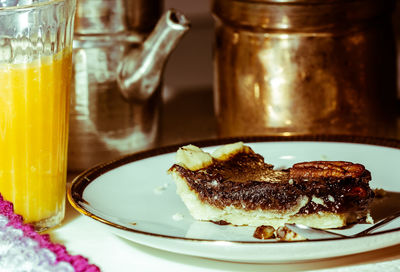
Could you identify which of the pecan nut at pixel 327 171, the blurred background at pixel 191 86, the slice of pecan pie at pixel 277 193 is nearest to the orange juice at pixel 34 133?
the slice of pecan pie at pixel 277 193

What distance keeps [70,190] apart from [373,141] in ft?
1.37

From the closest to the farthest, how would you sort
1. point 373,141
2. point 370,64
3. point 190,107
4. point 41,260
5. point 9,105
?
point 41,260, point 9,105, point 373,141, point 370,64, point 190,107

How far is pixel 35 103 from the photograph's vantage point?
2.82 feet

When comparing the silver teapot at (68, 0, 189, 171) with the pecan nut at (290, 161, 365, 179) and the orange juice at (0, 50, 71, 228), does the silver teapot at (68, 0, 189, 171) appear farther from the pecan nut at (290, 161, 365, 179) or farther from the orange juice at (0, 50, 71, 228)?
the pecan nut at (290, 161, 365, 179)

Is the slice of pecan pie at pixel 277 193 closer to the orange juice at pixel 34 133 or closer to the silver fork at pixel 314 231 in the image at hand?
the silver fork at pixel 314 231

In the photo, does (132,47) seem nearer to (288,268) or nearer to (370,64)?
(370,64)

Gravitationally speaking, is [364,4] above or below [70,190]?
above

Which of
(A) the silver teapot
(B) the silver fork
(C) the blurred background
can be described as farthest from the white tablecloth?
(C) the blurred background

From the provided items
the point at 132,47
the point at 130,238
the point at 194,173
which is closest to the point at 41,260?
the point at 130,238

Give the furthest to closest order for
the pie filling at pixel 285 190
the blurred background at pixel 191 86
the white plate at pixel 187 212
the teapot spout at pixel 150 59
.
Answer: the blurred background at pixel 191 86
the teapot spout at pixel 150 59
the pie filling at pixel 285 190
the white plate at pixel 187 212

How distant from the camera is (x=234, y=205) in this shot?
86 centimetres

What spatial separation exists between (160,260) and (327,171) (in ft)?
0.69

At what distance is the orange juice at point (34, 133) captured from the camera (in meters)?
0.85

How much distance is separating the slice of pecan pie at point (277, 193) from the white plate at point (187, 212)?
18 mm
